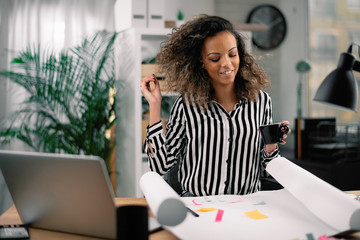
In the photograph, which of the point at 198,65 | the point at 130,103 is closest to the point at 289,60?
the point at 130,103

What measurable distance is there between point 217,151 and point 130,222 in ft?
2.90

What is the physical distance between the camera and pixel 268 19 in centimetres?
547

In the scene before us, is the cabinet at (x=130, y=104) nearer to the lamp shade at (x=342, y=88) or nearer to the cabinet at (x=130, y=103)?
the cabinet at (x=130, y=103)

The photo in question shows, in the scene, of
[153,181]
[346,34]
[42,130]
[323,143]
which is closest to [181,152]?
[153,181]

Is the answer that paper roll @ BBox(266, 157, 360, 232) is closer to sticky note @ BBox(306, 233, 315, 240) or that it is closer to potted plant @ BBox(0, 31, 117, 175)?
sticky note @ BBox(306, 233, 315, 240)

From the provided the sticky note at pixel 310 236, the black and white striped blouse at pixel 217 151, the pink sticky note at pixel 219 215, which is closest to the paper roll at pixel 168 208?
the pink sticky note at pixel 219 215

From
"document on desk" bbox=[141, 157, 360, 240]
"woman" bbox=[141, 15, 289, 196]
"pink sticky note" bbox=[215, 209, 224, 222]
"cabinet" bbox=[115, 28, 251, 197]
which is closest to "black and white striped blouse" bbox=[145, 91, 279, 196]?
"woman" bbox=[141, 15, 289, 196]

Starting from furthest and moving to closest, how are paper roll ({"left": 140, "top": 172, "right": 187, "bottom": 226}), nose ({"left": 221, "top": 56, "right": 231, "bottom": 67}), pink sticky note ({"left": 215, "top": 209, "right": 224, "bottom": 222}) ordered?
nose ({"left": 221, "top": 56, "right": 231, "bottom": 67})
pink sticky note ({"left": 215, "top": 209, "right": 224, "bottom": 222})
paper roll ({"left": 140, "top": 172, "right": 187, "bottom": 226})

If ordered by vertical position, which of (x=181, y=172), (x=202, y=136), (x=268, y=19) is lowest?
(x=181, y=172)

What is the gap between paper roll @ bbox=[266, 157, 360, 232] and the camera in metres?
0.91

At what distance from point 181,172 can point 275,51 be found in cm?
428

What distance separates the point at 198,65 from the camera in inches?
67.0

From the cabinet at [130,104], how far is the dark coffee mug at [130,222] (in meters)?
2.26

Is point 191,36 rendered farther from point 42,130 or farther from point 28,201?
point 42,130
